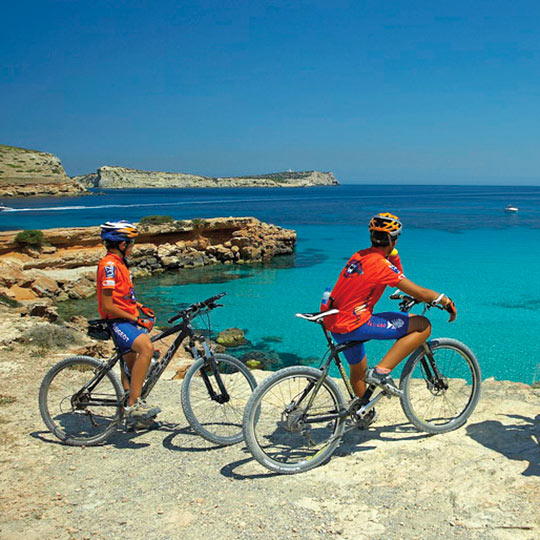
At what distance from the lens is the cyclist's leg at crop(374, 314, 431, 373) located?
4344 mm

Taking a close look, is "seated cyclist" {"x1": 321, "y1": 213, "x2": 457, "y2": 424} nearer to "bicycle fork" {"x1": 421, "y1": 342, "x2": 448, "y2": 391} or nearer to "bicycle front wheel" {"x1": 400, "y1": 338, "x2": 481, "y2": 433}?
"bicycle front wheel" {"x1": 400, "y1": 338, "x2": 481, "y2": 433}

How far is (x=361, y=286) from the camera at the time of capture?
13.7 ft

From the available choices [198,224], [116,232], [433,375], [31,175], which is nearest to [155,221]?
[198,224]

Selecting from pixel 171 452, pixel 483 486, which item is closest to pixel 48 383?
pixel 171 452

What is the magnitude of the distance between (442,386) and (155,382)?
2.89m

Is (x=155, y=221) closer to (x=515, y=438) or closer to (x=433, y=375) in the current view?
(x=433, y=375)

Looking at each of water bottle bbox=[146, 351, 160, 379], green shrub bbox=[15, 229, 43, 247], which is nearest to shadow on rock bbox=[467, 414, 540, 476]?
water bottle bbox=[146, 351, 160, 379]

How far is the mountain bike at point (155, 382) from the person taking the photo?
480 centimetres

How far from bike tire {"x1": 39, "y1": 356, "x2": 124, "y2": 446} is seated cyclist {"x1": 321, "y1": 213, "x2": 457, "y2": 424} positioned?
7.93 ft

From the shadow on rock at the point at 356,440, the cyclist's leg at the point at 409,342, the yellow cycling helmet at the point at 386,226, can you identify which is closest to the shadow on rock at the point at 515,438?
the shadow on rock at the point at 356,440

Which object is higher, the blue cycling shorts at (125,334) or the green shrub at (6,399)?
the blue cycling shorts at (125,334)

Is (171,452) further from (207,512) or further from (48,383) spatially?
(48,383)

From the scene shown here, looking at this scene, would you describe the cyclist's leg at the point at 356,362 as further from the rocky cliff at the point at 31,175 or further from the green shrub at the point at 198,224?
the rocky cliff at the point at 31,175

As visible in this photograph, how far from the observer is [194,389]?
199 inches
